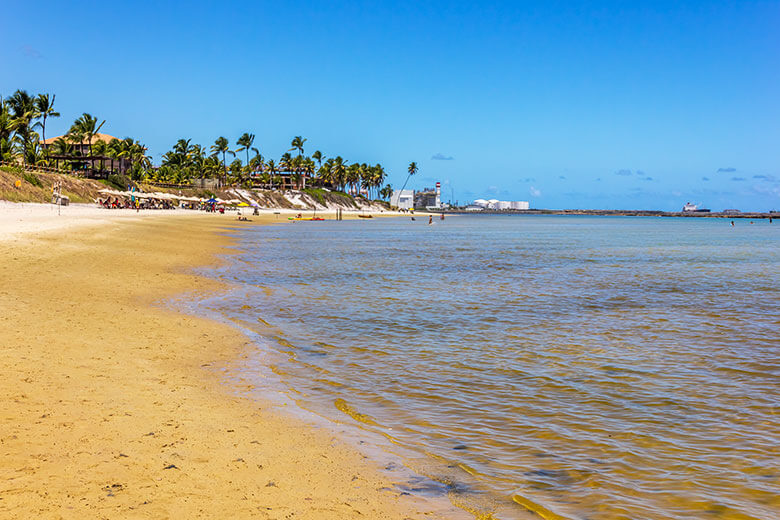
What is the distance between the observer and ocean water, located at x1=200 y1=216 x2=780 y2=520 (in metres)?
4.90

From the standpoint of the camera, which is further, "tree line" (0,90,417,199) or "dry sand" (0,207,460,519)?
"tree line" (0,90,417,199)

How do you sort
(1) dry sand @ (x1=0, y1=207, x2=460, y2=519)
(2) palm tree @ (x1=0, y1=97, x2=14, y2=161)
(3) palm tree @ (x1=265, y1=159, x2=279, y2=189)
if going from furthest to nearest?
(3) palm tree @ (x1=265, y1=159, x2=279, y2=189), (2) palm tree @ (x1=0, y1=97, x2=14, y2=161), (1) dry sand @ (x1=0, y1=207, x2=460, y2=519)

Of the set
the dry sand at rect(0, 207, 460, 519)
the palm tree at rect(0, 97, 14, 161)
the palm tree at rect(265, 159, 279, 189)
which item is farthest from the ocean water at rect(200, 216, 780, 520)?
the palm tree at rect(265, 159, 279, 189)

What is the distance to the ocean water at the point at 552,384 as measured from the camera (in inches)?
193

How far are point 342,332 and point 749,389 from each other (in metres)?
6.65

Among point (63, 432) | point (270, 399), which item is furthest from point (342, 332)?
point (63, 432)

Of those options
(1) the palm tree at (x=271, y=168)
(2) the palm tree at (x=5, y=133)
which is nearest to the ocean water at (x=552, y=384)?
(2) the palm tree at (x=5, y=133)

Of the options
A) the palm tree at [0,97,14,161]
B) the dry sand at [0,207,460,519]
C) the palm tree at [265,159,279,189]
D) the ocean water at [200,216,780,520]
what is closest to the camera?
the dry sand at [0,207,460,519]

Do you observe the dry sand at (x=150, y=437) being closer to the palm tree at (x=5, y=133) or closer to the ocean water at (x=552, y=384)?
the ocean water at (x=552, y=384)

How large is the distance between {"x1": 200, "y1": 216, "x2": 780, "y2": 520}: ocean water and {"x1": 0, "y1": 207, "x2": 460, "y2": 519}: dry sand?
763mm

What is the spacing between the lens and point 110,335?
930cm

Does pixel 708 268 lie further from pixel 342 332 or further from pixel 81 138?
pixel 81 138

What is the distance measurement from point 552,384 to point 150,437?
5107 mm

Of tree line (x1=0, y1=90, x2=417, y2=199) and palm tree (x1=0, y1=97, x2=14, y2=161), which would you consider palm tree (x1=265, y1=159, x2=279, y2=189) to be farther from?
palm tree (x1=0, y1=97, x2=14, y2=161)
